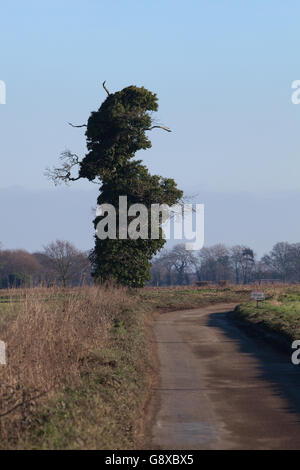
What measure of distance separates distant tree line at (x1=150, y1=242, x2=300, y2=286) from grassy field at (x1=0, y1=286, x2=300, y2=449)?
143200 mm

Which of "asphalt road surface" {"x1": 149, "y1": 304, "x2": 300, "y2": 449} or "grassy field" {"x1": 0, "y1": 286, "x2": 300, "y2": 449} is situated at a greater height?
"grassy field" {"x1": 0, "y1": 286, "x2": 300, "y2": 449}

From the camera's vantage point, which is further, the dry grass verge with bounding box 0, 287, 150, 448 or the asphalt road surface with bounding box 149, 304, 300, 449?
the asphalt road surface with bounding box 149, 304, 300, 449

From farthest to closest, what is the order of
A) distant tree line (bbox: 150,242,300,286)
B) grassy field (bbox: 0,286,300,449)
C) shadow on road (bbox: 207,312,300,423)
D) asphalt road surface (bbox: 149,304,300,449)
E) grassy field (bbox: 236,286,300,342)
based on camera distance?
1. distant tree line (bbox: 150,242,300,286)
2. grassy field (bbox: 236,286,300,342)
3. shadow on road (bbox: 207,312,300,423)
4. asphalt road surface (bbox: 149,304,300,449)
5. grassy field (bbox: 0,286,300,449)

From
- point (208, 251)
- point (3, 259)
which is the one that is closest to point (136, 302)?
point (3, 259)

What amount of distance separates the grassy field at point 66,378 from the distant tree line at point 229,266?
143 meters

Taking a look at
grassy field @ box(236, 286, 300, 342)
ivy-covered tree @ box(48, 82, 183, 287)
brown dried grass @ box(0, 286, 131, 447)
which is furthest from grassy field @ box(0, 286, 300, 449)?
ivy-covered tree @ box(48, 82, 183, 287)

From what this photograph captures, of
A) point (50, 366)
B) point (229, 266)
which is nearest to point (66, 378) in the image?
point (50, 366)

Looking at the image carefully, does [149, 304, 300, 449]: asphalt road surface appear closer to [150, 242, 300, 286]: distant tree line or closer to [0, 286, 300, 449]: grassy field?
[0, 286, 300, 449]: grassy field

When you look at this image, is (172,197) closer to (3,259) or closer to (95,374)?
(95,374)

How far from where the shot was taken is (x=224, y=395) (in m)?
16.1

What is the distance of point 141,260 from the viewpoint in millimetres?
45844

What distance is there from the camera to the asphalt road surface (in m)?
11.7
